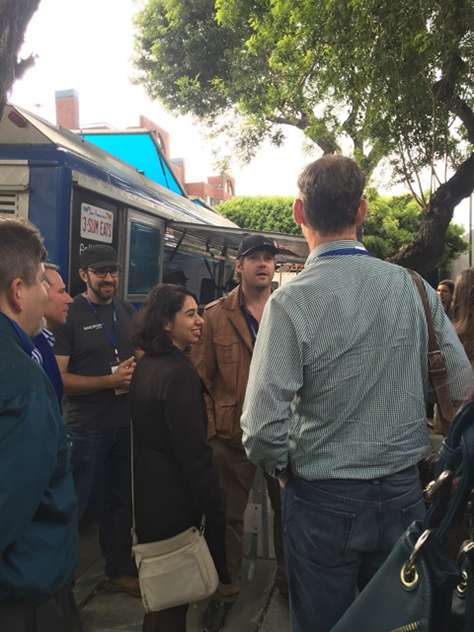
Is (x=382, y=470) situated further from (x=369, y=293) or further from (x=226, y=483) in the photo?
(x=226, y=483)

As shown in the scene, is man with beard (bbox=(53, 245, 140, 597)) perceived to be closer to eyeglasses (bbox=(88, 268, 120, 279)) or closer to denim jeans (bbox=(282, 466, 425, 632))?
eyeglasses (bbox=(88, 268, 120, 279))

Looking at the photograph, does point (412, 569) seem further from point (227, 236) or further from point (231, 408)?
point (227, 236)

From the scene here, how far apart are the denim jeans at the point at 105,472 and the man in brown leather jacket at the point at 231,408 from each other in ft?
2.24

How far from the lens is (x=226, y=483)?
312 cm

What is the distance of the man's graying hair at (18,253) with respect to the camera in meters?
1.60

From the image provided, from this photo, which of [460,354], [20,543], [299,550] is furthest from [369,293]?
[20,543]

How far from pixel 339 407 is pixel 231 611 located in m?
2.05

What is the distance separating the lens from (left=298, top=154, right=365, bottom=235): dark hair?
1657mm

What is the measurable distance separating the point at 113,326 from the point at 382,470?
239cm

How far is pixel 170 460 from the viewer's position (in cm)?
239

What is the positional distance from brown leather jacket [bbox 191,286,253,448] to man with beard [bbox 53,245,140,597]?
0.52m

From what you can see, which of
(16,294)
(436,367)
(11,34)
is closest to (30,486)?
(16,294)

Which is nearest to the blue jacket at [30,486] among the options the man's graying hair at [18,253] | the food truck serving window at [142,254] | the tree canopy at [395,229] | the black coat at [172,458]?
the man's graying hair at [18,253]

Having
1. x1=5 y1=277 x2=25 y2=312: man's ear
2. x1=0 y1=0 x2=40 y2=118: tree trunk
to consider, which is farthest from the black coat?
x1=0 y1=0 x2=40 y2=118: tree trunk
